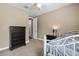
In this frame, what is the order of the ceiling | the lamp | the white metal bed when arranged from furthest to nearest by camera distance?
1. the lamp
2. the ceiling
3. the white metal bed

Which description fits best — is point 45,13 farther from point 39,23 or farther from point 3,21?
point 3,21

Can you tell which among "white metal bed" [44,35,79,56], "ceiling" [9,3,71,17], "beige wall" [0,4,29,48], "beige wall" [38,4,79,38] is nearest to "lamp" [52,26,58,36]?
"beige wall" [38,4,79,38]

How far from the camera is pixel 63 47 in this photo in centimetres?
227

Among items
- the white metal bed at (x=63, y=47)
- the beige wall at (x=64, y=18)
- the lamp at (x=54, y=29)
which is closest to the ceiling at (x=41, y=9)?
the beige wall at (x=64, y=18)

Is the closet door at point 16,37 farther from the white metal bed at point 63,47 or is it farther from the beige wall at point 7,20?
the white metal bed at point 63,47

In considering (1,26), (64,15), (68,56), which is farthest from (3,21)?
(68,56)

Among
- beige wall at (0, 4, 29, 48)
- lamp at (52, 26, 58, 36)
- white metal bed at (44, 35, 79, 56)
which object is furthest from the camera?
beige wall at (0, 4, 29, 48)

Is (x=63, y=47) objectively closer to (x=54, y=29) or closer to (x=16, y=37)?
(x=54, y=29)

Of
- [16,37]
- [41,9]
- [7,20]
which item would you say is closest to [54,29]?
[41,9]

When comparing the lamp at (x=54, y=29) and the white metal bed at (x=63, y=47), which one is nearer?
the white metal bed at (x=63, y=47)

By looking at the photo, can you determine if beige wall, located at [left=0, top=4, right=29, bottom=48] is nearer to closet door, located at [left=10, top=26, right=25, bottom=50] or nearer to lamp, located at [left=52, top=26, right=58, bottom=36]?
closet door, located at [left=10, top=26, right=25, bottom=50]

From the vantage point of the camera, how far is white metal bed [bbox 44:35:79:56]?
2.11m

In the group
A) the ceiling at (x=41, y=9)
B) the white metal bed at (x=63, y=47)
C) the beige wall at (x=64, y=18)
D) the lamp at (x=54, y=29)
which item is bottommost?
the white metal bed at (x=63, y=47)

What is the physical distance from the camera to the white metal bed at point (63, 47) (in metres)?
2.11
